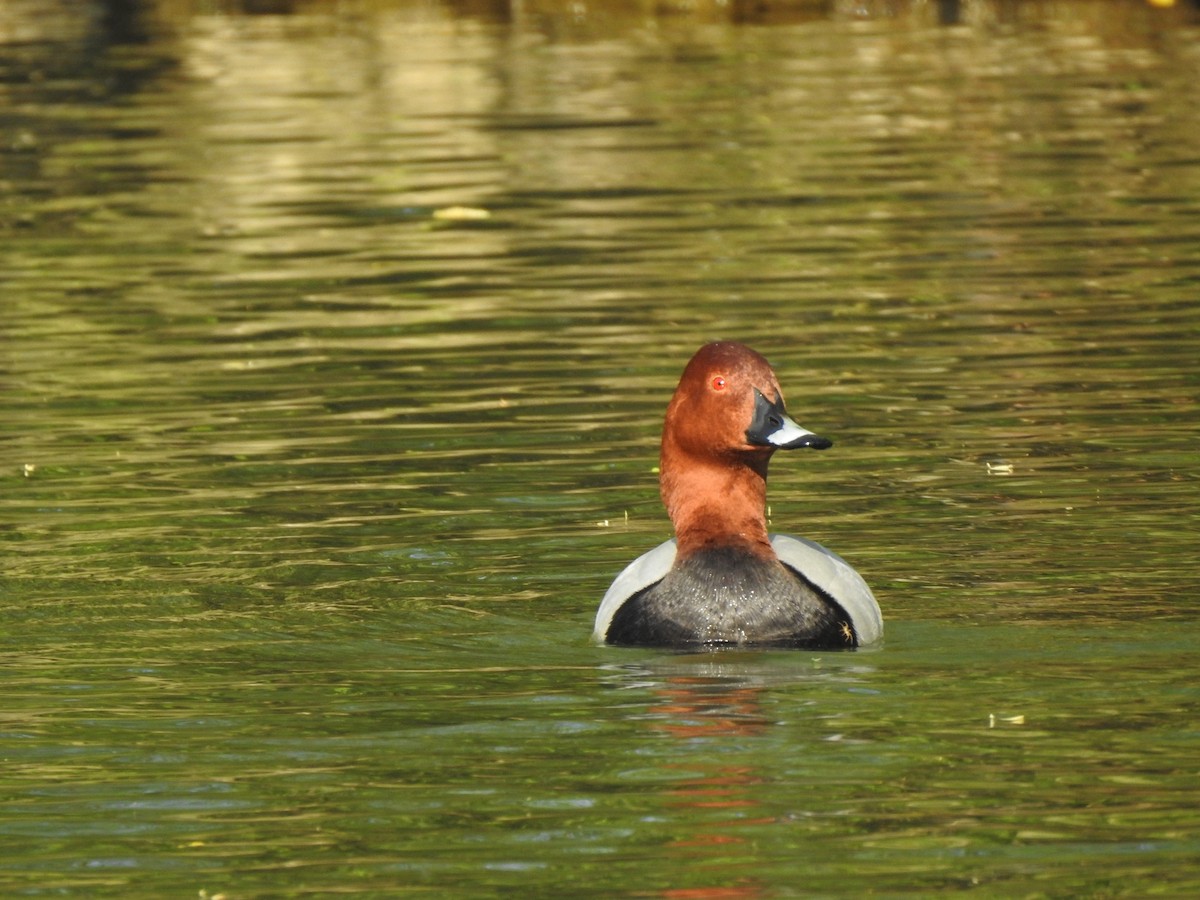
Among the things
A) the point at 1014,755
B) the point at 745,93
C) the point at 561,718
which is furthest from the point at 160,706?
the point at 745,93

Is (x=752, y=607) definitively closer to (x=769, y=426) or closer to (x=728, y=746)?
(x=769, y=426)

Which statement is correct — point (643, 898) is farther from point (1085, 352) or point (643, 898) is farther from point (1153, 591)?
point (1085, 352)

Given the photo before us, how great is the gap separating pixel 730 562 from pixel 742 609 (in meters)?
0.17

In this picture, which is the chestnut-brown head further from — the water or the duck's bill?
the water

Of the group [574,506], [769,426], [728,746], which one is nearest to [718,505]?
[769,426]

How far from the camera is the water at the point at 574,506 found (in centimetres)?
698

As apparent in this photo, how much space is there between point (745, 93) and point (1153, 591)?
2024cm

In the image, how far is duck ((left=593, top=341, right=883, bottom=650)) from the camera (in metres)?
8.84

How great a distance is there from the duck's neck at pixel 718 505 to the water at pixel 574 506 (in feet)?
1.49

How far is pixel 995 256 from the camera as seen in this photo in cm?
1797

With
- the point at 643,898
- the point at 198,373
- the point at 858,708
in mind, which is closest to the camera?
the point at 643,898

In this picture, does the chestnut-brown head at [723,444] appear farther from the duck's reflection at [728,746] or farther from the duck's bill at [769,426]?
the duck's reflection at [728,746]

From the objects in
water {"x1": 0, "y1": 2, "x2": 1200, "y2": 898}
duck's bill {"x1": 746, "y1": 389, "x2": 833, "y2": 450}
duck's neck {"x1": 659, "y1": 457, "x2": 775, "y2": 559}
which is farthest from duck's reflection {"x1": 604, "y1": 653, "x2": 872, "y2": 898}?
duck's bill {"x1": 746, "y1": 389, "x2": 833, "y2": 450}

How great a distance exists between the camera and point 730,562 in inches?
349
